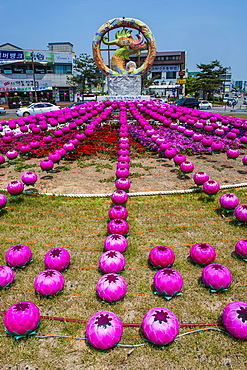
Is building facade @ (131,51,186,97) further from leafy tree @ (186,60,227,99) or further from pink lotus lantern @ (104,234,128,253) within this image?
pink lotus lantern @ (104,234,128,253)

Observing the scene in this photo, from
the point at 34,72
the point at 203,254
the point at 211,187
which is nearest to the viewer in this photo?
the point at 203,254

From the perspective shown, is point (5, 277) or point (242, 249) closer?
point (5, 277)

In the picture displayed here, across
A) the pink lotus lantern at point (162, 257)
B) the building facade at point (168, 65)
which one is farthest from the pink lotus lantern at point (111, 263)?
the building facade at point (168, 65)

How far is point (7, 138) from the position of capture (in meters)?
15.5

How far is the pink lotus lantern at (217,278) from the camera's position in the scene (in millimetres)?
4707

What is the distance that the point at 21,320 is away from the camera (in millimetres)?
3875

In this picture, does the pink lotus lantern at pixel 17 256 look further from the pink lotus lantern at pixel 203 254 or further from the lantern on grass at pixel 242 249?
the lantern on grass at pixel 242 249

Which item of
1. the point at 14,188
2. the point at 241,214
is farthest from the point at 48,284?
the point at 241,214

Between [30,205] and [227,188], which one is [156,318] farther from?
[227,188]

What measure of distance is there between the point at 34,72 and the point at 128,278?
5819cm

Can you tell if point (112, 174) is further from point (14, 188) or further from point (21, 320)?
point (21, 320)

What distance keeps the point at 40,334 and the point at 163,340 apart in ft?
5.66

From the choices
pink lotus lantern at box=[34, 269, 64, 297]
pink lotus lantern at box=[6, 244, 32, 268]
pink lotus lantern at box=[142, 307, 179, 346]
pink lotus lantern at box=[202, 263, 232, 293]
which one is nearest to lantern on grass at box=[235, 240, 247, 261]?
pink lotus lantern at box=[202, 263, 232, 293]

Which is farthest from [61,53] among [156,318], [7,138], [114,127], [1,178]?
[156,318]
